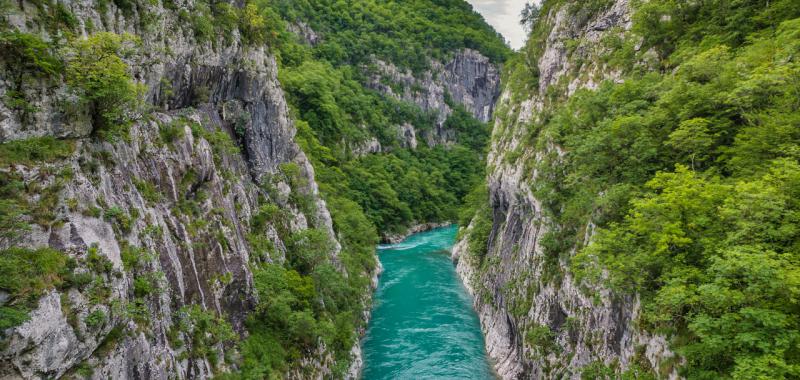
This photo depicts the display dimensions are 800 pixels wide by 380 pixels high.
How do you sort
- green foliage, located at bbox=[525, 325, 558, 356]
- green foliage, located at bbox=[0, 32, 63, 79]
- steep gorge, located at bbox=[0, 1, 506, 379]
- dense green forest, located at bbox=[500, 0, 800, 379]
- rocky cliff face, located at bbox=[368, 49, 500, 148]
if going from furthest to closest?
rocky cliff face, located at bbox=[368, 49, 500, 148] < green foliage, located at bbox=[525, 325, 558, 356] < green foliage, located at bbox=[0, 32, 63, 79] < steep gorge, located at bbox=[0, 1, 506, 379] < dense green forest, located at bbox=[500, 0, 800, 379]

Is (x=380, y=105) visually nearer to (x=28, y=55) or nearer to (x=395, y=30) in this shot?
(x=395, y=30)

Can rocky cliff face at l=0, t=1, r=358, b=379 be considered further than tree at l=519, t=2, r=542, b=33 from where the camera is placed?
No

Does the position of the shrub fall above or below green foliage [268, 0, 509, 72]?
below

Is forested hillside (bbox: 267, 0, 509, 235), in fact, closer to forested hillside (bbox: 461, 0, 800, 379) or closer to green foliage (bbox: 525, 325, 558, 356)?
forested hillside (bbox: 461, 0, 800, 379)

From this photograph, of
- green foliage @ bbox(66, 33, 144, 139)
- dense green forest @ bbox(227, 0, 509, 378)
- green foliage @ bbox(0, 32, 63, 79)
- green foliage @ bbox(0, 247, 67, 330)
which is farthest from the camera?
dense green forest @ bbox(227, 0, 509, 378)

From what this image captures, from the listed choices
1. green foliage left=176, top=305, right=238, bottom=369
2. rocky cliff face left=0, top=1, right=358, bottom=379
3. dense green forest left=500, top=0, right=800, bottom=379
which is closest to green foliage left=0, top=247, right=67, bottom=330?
rocky cliff face left=0, top=1, right=358, bottom=379

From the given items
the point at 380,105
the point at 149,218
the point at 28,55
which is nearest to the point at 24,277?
the point at 149,218

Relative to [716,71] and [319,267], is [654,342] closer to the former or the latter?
[716,71]
